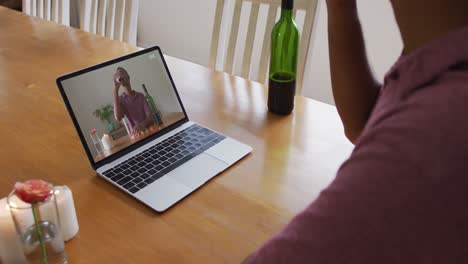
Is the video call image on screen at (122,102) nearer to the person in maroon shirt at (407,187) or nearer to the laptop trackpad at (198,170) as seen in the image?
the laptop trackpad at (198,170)

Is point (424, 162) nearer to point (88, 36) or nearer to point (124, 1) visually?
point (88, 36)

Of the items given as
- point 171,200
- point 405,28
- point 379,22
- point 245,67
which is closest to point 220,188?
point 171,200

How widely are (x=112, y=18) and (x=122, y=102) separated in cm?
105

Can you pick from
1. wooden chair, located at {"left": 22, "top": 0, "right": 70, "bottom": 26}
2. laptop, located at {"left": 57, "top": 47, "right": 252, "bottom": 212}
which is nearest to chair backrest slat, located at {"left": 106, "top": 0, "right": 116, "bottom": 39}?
wooden chair, located at {"left": 22, "top": 0, "right": 70, "bottom": 26}

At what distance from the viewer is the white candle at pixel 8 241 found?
2.16 feet

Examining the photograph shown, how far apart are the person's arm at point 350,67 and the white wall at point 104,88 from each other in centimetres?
39

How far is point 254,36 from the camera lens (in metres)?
1.46

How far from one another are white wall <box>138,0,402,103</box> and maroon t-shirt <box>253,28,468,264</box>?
193 cm

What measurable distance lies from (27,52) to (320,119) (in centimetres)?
102

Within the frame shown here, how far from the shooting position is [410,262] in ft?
1.14

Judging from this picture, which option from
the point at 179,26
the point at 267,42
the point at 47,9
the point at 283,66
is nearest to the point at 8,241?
the point at 283,66

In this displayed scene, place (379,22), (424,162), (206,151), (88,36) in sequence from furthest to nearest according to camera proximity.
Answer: (379,22)
(88,36)
(206,151)
(424,162)

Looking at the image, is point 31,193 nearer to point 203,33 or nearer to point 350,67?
point 350,67

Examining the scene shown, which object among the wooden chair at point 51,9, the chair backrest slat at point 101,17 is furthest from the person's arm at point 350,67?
the wooden chair at point 51,9
